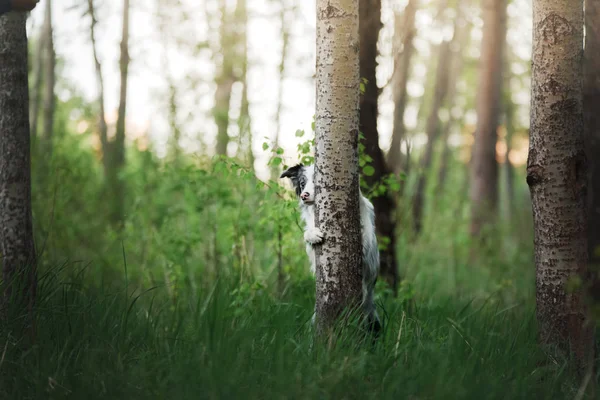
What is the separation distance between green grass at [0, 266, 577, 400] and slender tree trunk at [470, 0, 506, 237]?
8543 millimetres

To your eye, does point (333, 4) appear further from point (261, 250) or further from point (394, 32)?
point (261, 250)

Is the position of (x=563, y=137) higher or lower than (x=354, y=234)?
higher

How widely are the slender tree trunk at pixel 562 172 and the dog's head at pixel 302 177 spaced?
5.83ft

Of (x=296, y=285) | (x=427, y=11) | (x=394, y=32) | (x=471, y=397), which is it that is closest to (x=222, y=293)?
(x=296, y=285)

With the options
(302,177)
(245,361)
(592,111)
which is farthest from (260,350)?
(592,111)

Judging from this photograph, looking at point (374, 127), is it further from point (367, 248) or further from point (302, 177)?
point (367, 248)

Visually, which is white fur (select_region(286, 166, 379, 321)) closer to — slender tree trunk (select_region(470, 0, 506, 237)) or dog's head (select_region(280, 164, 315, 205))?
dog's head (select_region(280, 164, 315, 205))

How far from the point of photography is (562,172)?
4371mm

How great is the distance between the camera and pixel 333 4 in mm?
4109

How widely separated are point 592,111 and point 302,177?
12.5ft

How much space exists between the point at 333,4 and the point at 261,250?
5093 mm

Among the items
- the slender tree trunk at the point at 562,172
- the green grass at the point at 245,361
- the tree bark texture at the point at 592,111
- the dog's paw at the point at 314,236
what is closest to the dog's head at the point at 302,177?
the dog's paw at the point at 314,236

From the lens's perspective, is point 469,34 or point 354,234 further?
point 469,34

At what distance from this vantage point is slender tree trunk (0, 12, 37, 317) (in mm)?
4742
